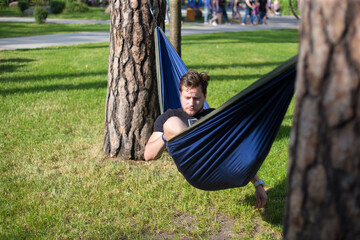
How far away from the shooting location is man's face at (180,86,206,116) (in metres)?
2.79

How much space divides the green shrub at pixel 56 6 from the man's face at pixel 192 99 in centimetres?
2122

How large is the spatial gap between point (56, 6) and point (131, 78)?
20.3 metres

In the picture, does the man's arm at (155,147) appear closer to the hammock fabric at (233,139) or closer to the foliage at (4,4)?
the hammock fabric at (233,139)

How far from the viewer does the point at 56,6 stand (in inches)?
A: 862

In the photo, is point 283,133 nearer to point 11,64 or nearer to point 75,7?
point 11,64

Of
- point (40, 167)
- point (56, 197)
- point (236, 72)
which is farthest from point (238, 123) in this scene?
point (236, 72)

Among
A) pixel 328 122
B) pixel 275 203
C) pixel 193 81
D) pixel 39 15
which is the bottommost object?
pixel 275 203

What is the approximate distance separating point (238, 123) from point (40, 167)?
7.03ft

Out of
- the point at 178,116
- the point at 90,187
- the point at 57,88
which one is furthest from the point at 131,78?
the point at 57,88

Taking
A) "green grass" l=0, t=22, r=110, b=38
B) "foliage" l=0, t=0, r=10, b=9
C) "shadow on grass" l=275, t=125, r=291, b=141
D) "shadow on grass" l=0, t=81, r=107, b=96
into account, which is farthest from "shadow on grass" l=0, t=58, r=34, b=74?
"foliage" l=0, t=0, r=10, b=9

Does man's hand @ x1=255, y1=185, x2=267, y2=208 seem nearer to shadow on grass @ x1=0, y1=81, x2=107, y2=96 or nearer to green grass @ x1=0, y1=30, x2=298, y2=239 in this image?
green grass @ x1=0, y1=30, x2=298, y2=239

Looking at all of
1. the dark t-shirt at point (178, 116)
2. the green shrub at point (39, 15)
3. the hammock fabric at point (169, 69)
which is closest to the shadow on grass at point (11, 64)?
the hammock fabric at point (169, 69)

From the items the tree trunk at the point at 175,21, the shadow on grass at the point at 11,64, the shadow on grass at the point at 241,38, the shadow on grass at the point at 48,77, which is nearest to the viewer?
the tree trunk at the point at 175,21

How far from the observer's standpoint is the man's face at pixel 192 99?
279 centimetres
